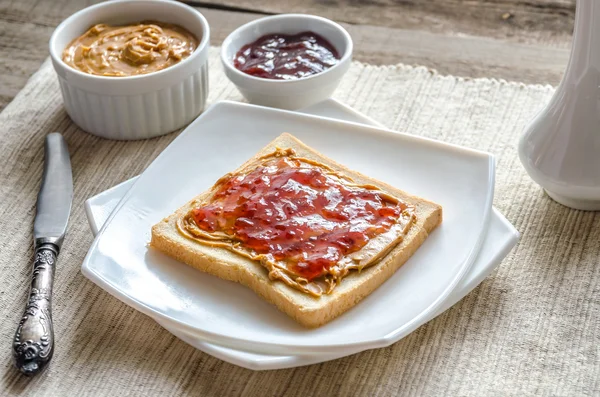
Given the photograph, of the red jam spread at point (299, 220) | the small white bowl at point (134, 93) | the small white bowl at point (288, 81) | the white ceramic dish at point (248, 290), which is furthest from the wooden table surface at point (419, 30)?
the red jam spread at point (299, 220)

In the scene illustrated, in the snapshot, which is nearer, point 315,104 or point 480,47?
point 315,104

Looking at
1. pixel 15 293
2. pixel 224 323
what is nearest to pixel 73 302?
pixel 15 293

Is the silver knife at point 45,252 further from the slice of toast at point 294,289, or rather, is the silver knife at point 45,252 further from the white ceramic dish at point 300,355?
the slice of toast at point 294,289

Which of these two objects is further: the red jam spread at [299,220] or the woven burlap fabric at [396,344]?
the red jam spread at [299,220]

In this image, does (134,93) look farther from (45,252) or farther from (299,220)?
(299,220)

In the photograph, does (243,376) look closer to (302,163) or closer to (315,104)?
(302,163)

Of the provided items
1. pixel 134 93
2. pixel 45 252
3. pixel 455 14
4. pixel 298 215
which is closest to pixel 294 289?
pixel 298 215
